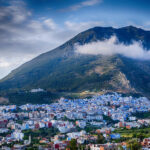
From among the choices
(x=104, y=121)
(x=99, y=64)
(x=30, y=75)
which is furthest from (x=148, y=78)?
(x=104, y=121)

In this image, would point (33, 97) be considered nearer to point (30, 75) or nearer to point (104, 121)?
point (104, 121)

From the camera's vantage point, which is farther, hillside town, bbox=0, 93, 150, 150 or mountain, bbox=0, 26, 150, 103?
mountain, bbox=0, 26, 150, 103

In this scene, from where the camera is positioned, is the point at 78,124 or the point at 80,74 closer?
the point at 78,124

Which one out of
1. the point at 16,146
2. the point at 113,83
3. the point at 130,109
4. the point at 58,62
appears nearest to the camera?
the point at 16,146

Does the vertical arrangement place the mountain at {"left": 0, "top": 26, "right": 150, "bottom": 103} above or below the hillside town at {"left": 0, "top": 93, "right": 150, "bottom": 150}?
above
